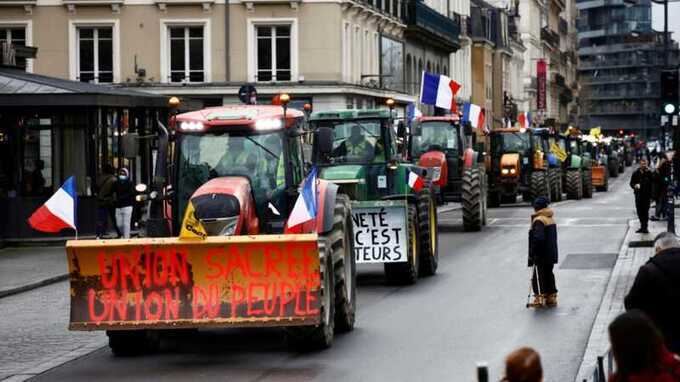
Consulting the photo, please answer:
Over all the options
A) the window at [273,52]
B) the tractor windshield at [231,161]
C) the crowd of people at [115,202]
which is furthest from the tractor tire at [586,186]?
the tractor windshield at [231,161]

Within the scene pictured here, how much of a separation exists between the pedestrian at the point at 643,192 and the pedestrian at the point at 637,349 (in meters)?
27.1

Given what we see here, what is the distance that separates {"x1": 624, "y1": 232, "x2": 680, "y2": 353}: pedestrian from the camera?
10281 mm

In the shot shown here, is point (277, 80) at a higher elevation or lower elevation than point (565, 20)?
lower

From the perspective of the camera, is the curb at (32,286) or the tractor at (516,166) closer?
the curb at (32,286)

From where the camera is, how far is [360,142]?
26938 mm

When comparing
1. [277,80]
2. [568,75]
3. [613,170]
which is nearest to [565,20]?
[568,75]

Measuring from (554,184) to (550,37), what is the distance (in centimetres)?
8266

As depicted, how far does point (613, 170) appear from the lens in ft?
342

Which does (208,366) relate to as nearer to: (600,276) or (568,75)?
(600,276)

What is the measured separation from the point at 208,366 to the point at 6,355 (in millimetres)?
2645

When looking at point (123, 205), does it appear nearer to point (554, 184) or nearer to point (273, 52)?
point (273, 52)

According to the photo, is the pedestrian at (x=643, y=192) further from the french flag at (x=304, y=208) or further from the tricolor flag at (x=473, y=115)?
the french flag at (x=304, y=208)

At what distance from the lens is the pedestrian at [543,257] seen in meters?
21.2

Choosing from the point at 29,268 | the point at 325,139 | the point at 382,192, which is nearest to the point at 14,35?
the point at 29,268
